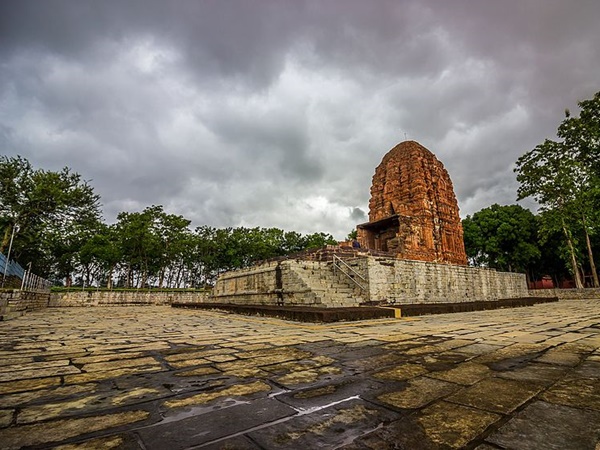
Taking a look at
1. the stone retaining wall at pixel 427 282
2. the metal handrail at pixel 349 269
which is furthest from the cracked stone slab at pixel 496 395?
the metal handrail at pixel 349 269

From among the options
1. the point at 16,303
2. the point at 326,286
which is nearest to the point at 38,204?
the point at 16,303

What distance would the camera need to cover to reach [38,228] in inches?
915

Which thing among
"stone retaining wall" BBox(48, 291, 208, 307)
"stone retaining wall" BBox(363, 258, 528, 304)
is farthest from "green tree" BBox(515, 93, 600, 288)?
"stone retaining wall" BBox(48, 291, 208, 307)

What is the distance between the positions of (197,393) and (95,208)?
28387mm

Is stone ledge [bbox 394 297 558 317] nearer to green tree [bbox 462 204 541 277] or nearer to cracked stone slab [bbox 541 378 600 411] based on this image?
cracked stone slab [bbox 541 378 600 411]

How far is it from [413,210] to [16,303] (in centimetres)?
2016

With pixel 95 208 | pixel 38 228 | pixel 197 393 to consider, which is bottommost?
pixel 197 393

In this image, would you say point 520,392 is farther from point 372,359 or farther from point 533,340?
point 533,340

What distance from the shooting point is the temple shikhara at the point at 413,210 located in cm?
1866

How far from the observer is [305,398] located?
196 centimetres

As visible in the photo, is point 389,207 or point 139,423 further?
point 389,207

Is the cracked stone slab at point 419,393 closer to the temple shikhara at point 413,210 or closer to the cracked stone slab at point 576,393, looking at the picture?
the cracked stone slab at point 576,393

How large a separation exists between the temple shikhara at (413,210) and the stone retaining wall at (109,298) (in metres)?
17.2

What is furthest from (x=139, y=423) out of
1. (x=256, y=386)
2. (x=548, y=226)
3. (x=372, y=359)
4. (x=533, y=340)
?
(x=548, y=226)
